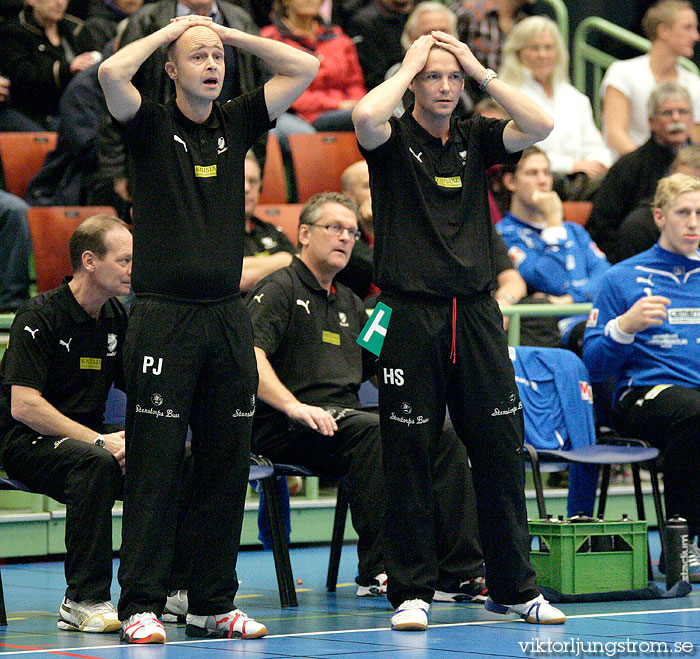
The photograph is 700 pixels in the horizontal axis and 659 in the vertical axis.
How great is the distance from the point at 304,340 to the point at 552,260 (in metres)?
2.47

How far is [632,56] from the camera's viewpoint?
11.6 meters

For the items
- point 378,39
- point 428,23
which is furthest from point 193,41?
point 378,39

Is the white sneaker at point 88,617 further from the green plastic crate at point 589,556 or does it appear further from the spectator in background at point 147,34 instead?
the spectator in background at point 147,34

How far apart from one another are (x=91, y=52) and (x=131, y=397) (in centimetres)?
462

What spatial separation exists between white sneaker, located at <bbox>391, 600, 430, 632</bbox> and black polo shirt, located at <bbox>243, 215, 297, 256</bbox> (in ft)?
9.48

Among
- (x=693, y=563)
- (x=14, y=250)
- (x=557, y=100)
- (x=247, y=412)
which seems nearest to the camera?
(x=247, y=412)

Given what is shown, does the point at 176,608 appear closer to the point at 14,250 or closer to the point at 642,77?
the point at 14,250

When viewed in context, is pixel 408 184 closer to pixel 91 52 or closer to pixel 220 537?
pixel 220 537

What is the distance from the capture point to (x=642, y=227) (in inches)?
314

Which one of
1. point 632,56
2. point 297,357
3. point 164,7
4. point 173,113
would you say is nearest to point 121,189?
point 164,7

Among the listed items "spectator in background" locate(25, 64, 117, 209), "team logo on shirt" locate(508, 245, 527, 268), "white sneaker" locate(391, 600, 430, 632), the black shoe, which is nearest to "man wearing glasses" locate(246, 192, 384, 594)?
the black shoe

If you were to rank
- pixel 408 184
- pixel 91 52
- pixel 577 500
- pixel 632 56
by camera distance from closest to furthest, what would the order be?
1. pixel 408 184
2. pixel 577 500
3. pixel 91 52
4. pixel 632 56

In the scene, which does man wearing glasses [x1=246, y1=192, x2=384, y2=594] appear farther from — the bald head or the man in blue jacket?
the bald head

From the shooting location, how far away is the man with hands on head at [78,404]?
4.93 meters
